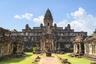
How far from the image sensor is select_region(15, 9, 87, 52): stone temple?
275ft

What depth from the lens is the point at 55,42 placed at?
88.4 m

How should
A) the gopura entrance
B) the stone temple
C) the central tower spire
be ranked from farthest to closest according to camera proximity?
the central tower spire → the stone temple → the gopura entrance

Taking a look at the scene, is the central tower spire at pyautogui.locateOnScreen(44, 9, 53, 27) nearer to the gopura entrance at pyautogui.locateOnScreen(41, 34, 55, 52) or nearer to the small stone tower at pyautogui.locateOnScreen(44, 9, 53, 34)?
the small stone tower at pyautogui.locateOnScreen(44, 9, 53, 34)

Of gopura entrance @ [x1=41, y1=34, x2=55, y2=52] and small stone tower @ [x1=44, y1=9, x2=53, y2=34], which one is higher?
small stone tower @ [x1=44, y1=9, x2=53, y2=34]

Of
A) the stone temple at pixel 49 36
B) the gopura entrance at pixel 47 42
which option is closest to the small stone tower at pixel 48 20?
the stone temple at pixel 49 36

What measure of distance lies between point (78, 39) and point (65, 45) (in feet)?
130

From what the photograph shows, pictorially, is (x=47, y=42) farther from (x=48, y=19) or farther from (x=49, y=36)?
(x=48, y=19)

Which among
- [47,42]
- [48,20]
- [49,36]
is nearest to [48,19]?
[48,20]

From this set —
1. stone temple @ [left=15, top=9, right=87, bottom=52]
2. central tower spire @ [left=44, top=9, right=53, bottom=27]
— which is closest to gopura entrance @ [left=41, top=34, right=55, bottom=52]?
stone temple @ [left=15, top=9, right=87, bottom=52]

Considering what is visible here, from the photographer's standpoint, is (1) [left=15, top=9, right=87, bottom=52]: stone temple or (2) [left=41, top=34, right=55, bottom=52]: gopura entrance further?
(1) [left=15, top=9, right=87, bottom=52]: stone temple

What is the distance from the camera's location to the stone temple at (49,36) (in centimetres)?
8390

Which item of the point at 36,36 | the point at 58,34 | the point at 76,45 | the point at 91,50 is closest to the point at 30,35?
the point at 36,36

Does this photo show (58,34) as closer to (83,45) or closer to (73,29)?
(73,29)

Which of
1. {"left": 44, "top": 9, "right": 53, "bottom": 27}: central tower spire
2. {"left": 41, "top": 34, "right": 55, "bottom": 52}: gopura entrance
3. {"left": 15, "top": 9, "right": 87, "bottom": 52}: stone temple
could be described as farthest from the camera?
{"left": 44, "top": 9, "right": 53, "bottom": 27}: central tower spire
